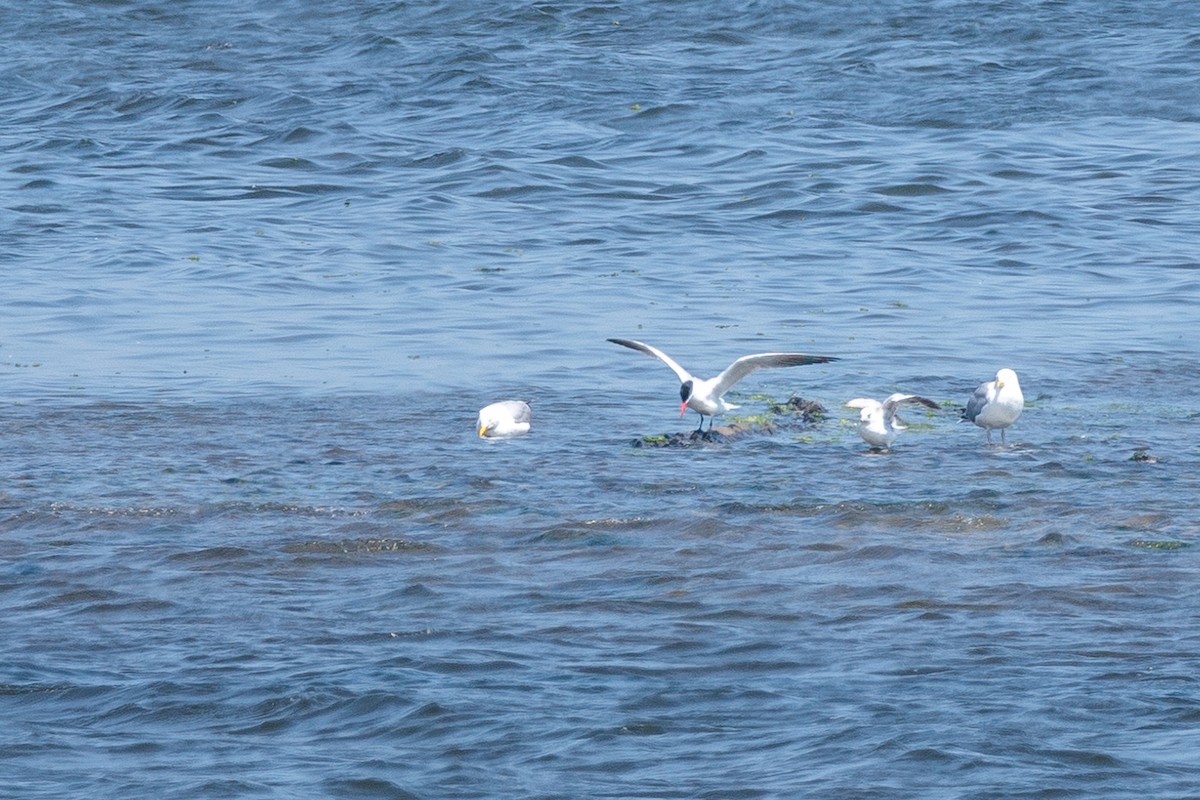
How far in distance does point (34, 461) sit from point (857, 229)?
31.1 feet

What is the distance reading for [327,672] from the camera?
6328 millimetres

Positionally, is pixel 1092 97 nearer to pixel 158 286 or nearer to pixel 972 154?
pixel 972 154

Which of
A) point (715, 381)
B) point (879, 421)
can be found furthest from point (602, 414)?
point (879, 421)

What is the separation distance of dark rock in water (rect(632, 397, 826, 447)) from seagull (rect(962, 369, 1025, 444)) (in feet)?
3.71

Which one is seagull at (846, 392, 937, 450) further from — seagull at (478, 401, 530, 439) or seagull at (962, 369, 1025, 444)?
seagull at (478, 401, 530, 439)

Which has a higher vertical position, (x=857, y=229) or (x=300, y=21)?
(x=300, y=21)

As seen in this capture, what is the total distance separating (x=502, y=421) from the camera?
9.91 m

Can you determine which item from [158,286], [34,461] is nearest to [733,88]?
[158,286]

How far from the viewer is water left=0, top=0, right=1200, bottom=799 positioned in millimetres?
5914

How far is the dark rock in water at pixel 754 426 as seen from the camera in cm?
1008

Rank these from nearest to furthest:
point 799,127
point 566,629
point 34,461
A: point 566,629
point 34,461
point 799,127

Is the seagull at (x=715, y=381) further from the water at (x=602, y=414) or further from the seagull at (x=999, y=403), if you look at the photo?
the seagull at (x=999, y=403)

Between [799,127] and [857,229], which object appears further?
[799,127]

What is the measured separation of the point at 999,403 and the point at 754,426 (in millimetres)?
1538
